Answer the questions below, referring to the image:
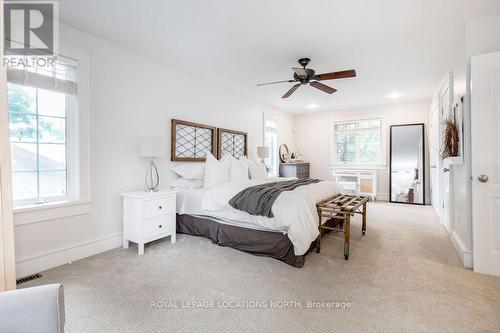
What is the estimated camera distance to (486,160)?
2387mm

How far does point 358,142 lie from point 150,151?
590 cm

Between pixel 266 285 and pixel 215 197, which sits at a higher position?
pixel 215 197

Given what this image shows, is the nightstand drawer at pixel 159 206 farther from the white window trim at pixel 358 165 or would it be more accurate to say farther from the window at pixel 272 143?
the white window trim at pixel 358 165

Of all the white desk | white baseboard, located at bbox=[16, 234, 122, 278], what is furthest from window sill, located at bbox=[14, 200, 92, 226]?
the white desk

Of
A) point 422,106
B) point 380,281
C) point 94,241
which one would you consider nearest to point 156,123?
point 94,241

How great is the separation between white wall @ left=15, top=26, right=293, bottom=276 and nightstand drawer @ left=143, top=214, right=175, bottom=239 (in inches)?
20.1

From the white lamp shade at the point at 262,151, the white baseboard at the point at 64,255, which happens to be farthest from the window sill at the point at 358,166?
the white baseboard at the point at 64,255

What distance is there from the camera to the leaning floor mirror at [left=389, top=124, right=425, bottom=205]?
6.15 metres

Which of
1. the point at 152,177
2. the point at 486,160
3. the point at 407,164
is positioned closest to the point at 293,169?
the point at 407,164

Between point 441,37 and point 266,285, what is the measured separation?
3.49 metres

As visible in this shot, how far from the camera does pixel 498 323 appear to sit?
1.69 m

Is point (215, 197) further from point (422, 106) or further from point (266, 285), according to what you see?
point (422, 106)

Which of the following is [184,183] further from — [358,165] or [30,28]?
[358,165]

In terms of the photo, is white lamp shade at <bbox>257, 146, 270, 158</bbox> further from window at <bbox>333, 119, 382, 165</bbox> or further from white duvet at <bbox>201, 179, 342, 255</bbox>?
window at <bbox>333, 119, 382, 165</bbox>
